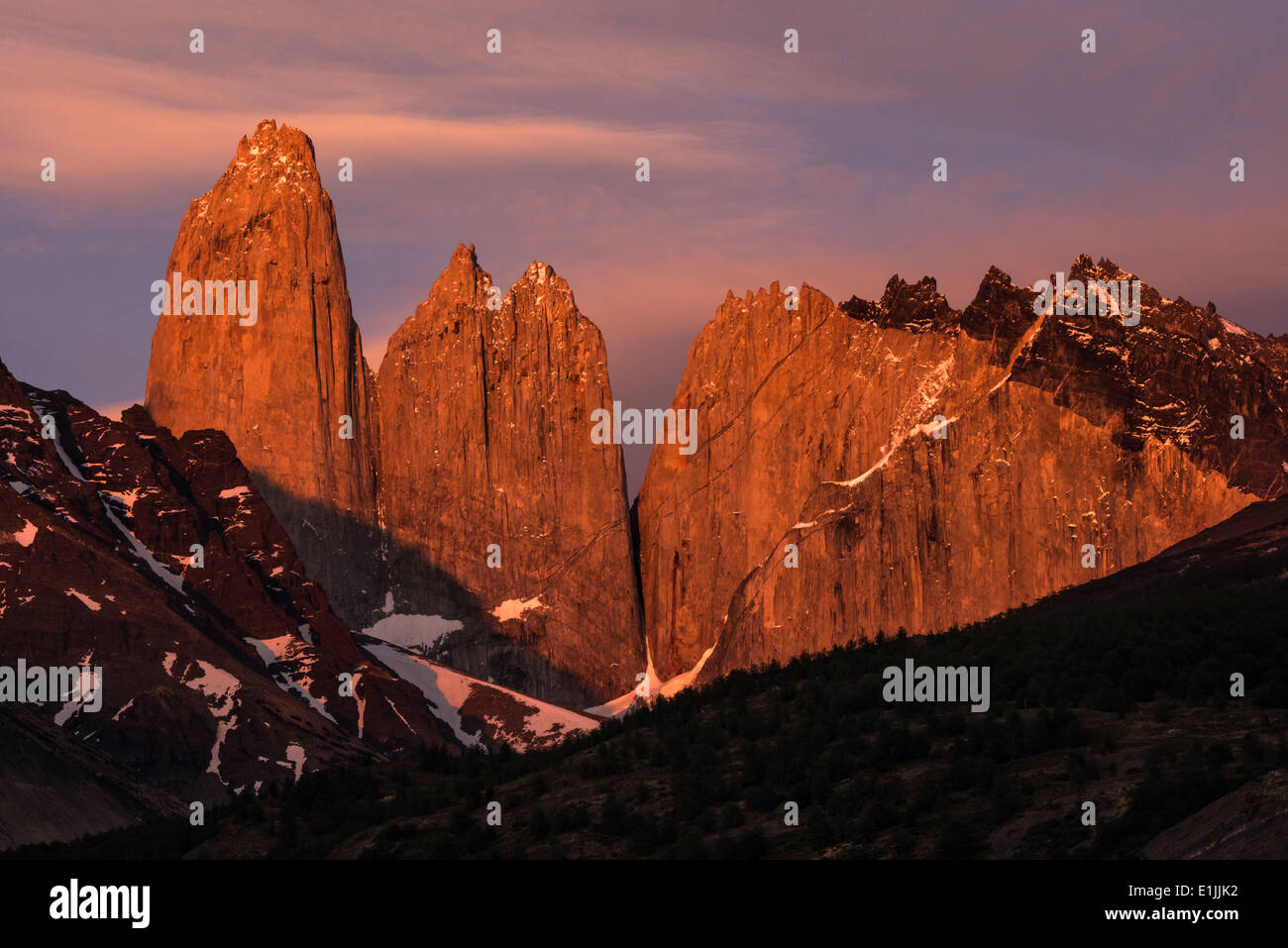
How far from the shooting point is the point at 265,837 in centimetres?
5984

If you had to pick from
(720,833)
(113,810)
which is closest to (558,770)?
(720,833)

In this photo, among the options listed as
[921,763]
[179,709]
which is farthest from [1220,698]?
[179,709]

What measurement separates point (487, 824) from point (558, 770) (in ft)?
21.6

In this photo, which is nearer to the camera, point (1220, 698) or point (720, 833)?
point (720, 833)
